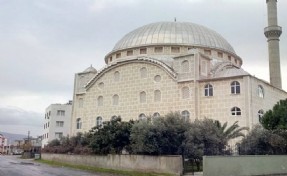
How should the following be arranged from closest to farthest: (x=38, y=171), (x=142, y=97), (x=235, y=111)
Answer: (x=38, y=171) < (x=235, y=111) < (x=142, y=97)

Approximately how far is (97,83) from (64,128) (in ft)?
103

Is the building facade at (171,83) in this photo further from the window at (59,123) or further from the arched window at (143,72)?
the window at (59,123)

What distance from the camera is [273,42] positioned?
50906 millimetres

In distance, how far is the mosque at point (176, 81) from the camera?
39.1 m

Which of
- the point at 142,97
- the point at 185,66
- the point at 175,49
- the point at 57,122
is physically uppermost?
the point at 175,49

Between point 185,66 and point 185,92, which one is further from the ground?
point 185,66

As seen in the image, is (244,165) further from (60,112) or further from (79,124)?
(60,112)

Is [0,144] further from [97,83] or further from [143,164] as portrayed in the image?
[143,164]

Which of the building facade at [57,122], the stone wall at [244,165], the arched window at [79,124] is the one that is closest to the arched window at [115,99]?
the arched window at [79,124]

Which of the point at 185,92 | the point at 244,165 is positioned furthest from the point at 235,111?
the point at 244,165

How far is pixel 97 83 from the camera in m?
50.6

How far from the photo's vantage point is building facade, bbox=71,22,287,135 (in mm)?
39062

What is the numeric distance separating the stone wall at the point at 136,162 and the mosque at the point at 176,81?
7992 millimetres

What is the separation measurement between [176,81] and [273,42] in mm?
17466
